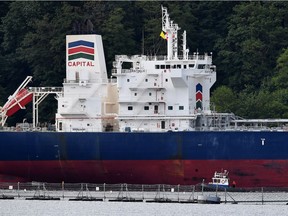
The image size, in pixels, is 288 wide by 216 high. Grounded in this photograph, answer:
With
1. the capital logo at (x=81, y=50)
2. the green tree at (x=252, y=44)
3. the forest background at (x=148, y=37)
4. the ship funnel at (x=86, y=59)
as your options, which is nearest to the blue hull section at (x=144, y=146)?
the ship funnel at (x=86, y=59)

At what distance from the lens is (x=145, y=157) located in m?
102

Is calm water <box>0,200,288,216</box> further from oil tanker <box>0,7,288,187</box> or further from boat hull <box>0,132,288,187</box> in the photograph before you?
oil tanker <box>0,7,288,187</box>

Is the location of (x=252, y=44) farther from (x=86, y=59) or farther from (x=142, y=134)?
(x=142, y=134)

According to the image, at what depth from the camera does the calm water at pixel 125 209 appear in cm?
8775

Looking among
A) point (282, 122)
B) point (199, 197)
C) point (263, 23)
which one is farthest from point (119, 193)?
point (263, 23)

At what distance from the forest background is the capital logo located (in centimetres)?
1528

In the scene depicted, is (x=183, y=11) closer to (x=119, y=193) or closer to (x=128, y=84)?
(x=128, y=84)

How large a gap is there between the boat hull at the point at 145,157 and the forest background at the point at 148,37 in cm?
1618

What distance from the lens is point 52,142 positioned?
Result: 4048 inches

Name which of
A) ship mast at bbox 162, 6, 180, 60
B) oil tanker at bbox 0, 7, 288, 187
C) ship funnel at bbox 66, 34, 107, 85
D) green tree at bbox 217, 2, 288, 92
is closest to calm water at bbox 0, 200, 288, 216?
oil tanker at bbox 0, 7, 288, 187

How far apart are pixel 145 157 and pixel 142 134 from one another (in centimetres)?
122

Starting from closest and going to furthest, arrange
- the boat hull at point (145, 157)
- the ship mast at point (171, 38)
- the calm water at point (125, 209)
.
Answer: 1. the calm water at point (125, 209)
2. the boat hull at point (145, 157)
3. the ship mast at point (171, 38)

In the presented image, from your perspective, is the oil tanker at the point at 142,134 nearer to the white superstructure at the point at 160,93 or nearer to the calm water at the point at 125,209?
the white superstructure at the point at 160,93

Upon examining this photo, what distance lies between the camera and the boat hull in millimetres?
101125
